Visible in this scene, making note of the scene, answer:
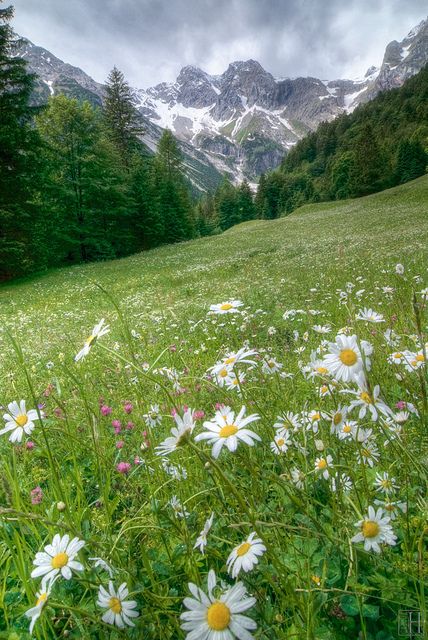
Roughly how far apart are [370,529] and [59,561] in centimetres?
84

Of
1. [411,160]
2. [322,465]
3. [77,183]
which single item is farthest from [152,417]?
[411,160]

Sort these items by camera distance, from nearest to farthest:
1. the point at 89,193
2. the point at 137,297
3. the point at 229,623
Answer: the point at 229,623
the point at 137,297
the point at 89,193

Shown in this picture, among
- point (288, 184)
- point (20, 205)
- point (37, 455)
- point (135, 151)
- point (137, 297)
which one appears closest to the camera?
point (37, 455)

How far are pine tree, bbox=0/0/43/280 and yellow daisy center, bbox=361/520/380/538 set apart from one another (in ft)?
68.8

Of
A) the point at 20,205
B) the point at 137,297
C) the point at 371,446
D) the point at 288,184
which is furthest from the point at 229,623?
the point at 288,184

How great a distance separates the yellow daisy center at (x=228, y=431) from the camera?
0.93 m

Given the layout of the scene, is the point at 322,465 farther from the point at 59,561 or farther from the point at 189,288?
the point at 189,288

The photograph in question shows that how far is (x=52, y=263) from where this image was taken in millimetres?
→ 25750

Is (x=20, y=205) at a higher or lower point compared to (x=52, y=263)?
higher

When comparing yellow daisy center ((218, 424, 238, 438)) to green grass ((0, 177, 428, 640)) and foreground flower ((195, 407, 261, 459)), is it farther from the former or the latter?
green grass ((0, 177, 428, 640))

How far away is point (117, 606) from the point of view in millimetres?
874

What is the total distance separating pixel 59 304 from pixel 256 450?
1111cm

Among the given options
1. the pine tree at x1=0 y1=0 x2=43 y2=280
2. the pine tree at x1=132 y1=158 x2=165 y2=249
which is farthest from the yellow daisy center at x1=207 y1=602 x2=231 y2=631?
the pine tree at x1=132 y1=158 x2=165 y2=249

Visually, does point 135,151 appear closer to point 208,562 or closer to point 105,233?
point 105,233
